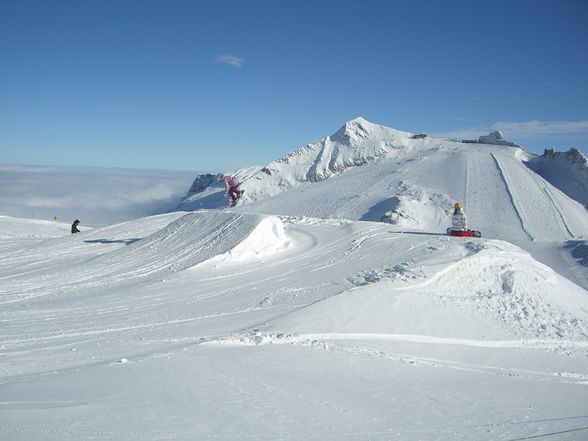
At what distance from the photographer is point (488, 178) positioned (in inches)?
A: 1168

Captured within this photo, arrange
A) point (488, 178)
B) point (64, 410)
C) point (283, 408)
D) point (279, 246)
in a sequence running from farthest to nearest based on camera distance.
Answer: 1. point (488, 178)
2. point (279, 246)
3. point (283, 408)
4. point (64, 410)

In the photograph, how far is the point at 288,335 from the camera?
7.16 m

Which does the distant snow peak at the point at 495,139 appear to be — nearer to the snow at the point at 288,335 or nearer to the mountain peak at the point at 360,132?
the mountain peak at the point at 360,132

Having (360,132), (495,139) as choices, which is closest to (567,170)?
A: (495,139)

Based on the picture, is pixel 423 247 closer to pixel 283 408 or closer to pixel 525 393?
pixel 525 393

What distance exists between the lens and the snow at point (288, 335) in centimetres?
441

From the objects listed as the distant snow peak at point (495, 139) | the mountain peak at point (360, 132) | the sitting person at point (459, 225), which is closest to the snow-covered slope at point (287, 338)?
the sitting person at point (459, 225)

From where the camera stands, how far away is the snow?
4.41 metres

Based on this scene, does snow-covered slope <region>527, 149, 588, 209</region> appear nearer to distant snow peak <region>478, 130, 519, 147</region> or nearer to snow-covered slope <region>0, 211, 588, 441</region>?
distant snow peak <region>478, 130, 519, 147</region>

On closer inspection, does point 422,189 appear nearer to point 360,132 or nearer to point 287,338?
point 360,132

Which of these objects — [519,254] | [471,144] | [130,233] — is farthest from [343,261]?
[471,144]

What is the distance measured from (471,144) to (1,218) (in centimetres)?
3456

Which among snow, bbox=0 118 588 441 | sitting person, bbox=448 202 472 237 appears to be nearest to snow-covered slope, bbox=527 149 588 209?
snow, bbox=0 118 588 441

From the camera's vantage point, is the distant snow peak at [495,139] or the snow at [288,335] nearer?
the snow at [288,335]
